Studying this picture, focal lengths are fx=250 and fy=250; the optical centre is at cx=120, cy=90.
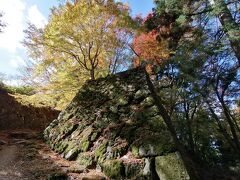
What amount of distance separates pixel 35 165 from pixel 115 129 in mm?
2254

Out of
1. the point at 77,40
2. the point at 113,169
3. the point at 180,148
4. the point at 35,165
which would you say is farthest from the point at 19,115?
the point at 180,148

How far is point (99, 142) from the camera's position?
6.61 metres

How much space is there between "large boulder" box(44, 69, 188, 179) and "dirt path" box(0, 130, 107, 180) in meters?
0.29

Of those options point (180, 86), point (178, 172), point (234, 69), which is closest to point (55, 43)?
point (180, 86)

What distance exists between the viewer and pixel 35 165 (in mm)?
6418

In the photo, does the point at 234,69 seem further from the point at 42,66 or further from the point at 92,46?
the point at 42,66

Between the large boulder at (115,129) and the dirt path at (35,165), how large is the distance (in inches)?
11.4

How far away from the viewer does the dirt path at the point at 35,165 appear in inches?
217

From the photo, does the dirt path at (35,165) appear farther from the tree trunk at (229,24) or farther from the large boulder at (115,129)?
the tree trunk at (229,24)

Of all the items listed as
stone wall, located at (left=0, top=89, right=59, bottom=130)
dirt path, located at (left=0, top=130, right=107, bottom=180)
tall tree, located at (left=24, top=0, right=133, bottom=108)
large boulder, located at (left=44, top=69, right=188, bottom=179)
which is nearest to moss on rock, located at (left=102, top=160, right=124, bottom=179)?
large boulder, located at (left=44, top=69, right=188, bottom=179)

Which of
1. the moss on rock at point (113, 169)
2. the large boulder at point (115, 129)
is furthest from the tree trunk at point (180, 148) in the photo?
the moss on rock at point (113, 169)

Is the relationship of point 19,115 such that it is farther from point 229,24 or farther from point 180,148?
point 229,24

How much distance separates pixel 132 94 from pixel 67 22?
3.45 metres

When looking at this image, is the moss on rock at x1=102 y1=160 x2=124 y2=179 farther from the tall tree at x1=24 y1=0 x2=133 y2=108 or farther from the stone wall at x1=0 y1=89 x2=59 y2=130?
the stone wall at x1=0 y1=89 x2=59 y2=130
